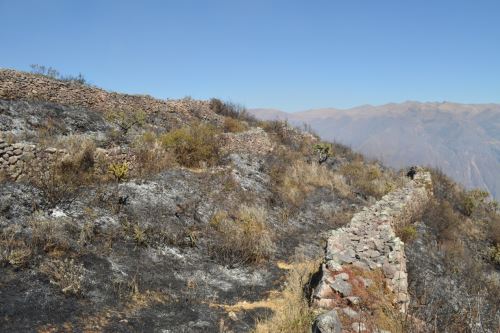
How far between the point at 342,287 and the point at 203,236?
456 centimetres

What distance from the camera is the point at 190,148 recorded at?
1539 cm

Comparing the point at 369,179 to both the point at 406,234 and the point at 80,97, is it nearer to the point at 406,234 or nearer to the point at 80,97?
the point at 406,234

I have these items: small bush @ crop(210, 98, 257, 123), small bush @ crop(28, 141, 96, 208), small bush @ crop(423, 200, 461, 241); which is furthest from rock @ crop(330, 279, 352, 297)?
small bush @ crop(210, 98, 257, 123)

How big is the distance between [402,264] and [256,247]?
11.8 feet

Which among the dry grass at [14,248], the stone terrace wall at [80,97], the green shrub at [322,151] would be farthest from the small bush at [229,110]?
the dry grass at [14,248]

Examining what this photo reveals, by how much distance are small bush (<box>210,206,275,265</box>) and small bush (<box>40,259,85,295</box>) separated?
135 inches

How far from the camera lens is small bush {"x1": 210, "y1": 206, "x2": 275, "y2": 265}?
32.6 feet

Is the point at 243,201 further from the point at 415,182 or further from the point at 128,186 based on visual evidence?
the point at 415,182

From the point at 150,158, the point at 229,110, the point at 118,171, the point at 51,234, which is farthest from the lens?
the point at 229,110

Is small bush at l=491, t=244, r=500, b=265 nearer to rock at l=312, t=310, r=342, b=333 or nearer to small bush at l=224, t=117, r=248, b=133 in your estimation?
rock at l=312, t=310, r=342, b=333

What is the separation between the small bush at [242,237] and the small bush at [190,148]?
3607mm

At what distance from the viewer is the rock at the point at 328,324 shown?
5.52 meters

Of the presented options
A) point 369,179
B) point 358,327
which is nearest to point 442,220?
point 369,179

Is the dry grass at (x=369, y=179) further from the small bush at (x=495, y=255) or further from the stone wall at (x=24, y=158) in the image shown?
the stone wall at (x=24, y=158)
